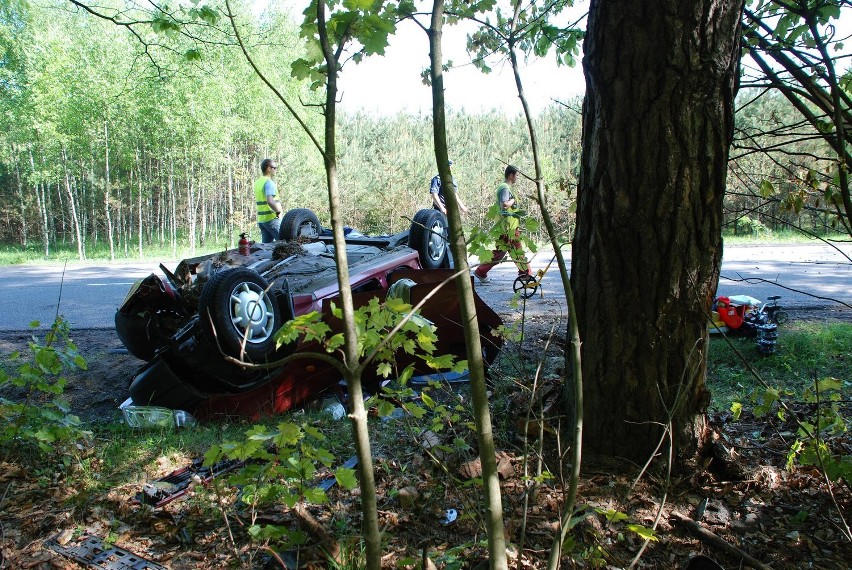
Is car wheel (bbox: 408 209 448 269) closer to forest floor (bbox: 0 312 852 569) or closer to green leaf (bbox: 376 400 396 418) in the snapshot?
forest floor (bbox: 0 312 852 569)

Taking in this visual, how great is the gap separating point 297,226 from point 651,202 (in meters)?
4.69

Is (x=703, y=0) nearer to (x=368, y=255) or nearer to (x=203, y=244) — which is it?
(x=368, y=255)

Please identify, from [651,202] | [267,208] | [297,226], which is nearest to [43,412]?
[651,202]

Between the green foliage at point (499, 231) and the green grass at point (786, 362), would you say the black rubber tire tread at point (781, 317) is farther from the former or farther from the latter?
the green foliage at point (499, 231)

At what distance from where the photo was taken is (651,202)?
2574 mm

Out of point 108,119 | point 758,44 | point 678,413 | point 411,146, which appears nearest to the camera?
point 678,413

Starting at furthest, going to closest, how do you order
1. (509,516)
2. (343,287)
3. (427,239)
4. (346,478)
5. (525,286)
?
(427,239) → (525,286) → (509,516) → (346,478) → (343,287)

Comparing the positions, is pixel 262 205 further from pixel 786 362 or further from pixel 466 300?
pixel 466 300

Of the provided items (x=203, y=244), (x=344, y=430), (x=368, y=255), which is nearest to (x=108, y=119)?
(x=203, y=244)

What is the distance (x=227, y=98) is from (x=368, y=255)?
22065mm

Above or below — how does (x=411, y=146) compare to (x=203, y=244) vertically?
above

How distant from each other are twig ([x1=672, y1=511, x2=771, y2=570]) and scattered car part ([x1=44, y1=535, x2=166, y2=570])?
2165 mm

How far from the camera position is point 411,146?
30016mm

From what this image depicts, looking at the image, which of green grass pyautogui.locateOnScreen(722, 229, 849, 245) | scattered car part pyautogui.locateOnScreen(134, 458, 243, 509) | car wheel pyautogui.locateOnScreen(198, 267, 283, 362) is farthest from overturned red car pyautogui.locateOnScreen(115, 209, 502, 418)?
green grass pyautogui.locateOnScreen(722, 229, 849, 245)
